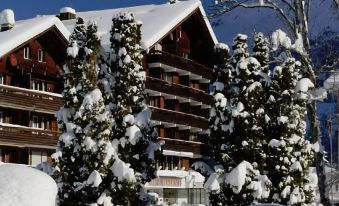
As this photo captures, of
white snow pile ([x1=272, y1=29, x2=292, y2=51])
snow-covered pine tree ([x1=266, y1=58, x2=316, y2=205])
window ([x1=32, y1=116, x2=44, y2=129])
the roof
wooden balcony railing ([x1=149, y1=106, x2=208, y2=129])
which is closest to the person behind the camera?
white snow pile ([x1=272, y1=29, x2=292, y2=51])

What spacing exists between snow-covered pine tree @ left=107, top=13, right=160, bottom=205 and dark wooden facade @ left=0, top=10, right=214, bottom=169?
1094 centimetres

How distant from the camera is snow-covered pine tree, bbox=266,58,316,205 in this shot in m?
26.8

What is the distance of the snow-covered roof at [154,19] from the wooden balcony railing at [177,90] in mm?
3424

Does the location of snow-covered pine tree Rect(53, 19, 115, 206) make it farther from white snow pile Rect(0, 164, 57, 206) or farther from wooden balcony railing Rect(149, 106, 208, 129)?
wooden balcony railing Rect(149, 106, 208, 129)

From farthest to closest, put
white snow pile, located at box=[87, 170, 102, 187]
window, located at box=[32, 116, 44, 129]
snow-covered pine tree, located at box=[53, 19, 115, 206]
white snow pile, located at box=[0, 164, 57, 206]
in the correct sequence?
window, located at box=[32, 116, 44, 129]
snow-covered pine tree, located at box=[53, 19, 115, 206]
white snow pile, located at box=[87, 170, 102, 187]
white snow pile, located at box=[0, 164, 57, 206]

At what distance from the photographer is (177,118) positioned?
162 feet

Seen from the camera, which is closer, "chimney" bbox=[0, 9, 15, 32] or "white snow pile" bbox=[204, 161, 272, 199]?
"white snow pile" bbox=[204, 161, 272, 199]

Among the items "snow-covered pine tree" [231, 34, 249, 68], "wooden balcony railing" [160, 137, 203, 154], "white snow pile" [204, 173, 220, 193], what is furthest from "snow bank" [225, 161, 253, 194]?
"wooden balcony railing" [160, 137, 203, 154]

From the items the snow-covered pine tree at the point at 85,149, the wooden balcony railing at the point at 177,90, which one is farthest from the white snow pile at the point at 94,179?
the wooden balcony railing at the point at 177,90

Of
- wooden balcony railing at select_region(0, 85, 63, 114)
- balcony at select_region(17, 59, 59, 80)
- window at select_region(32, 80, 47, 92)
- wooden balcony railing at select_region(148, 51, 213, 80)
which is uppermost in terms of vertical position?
wooden balcony railing at select_region(148, 51, 213, 80)

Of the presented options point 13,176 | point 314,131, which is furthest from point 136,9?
point 13,176

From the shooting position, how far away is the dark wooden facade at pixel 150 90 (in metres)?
38.0

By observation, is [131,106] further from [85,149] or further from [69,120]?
[85,149]

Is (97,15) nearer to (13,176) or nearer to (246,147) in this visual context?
(246,147)
